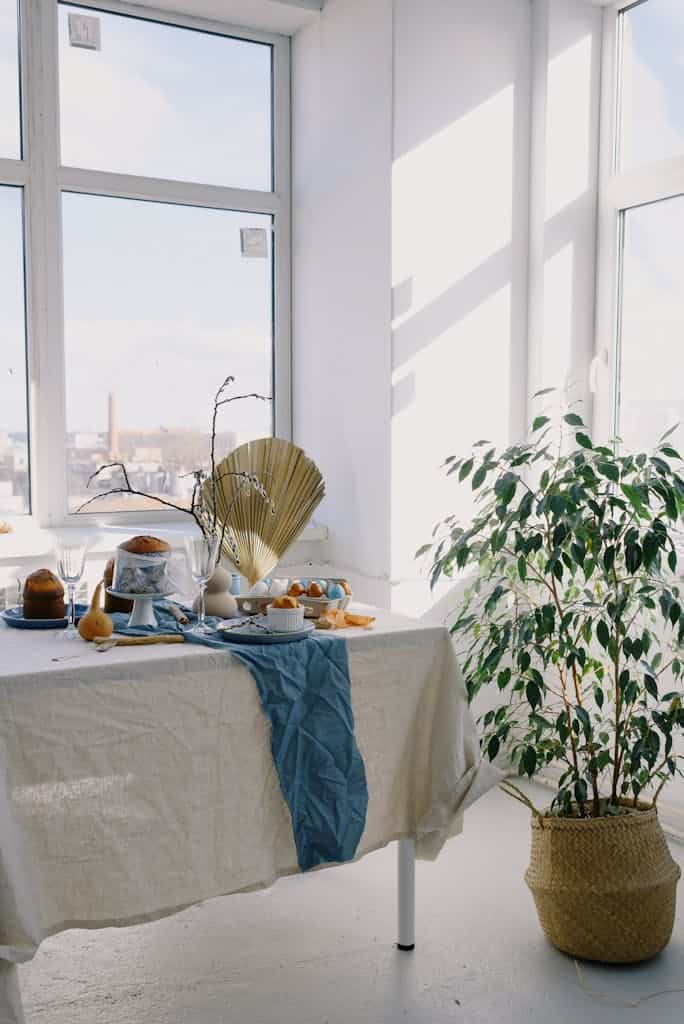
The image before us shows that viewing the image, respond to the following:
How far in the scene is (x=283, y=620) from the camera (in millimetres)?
2107

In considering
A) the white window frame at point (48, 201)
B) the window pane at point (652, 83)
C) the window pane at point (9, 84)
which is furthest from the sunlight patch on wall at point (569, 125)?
the window pane at point (9, 84)

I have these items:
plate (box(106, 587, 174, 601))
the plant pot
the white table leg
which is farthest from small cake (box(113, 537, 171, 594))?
the plant pot

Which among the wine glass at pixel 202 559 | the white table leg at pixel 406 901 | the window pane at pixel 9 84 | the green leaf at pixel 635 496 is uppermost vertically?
the window pane at pixel 9 84

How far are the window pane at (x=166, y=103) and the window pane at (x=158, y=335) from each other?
0.14m

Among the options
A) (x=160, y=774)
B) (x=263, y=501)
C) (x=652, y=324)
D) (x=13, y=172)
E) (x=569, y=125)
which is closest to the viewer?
(x=160, y=774)

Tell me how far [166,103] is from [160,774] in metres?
2.34

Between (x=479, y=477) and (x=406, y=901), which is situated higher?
(x=479, y=477)

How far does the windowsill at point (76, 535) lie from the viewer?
3.01 meters

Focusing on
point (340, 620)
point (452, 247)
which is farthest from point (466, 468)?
point (452, 247)

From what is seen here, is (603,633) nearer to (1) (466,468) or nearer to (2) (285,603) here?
(1) (466,468)

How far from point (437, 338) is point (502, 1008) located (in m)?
1.90

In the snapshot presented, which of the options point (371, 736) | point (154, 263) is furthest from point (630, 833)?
point (154, 263)

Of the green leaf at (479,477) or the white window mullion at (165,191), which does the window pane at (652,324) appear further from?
the white window mullion at (165,191)

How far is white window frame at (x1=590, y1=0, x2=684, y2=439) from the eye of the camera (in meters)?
3.33
